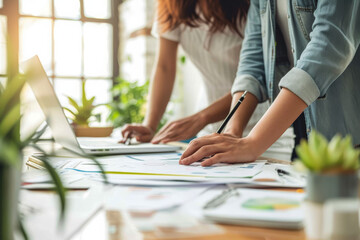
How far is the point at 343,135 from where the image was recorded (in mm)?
1113

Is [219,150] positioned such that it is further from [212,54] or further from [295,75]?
[212,54]

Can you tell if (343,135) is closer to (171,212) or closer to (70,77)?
(171,212)

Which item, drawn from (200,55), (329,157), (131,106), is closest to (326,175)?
(329,157)

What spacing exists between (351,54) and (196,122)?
Answer: 1.99ft

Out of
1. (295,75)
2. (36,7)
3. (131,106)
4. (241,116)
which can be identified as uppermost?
(36,7)

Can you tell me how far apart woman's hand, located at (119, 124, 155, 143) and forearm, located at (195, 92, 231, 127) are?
7.7 inches

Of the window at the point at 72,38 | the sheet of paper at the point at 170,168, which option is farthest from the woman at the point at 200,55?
the window at the point at 72,38

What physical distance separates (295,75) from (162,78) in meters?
0.97

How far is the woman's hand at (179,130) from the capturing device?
132 centimetres

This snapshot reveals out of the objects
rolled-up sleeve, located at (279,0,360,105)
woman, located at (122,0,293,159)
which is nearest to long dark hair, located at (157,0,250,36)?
woman, located at (122,0,293,159)

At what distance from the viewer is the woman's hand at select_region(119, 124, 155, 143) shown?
140 cm

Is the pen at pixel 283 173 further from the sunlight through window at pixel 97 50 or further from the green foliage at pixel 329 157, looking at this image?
the sunlight through window at pixel 97 50

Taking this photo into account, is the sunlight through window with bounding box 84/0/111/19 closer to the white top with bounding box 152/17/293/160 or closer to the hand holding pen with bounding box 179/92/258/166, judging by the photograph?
the white top with bounding box 152/17/293/160

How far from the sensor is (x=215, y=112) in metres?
1.44
